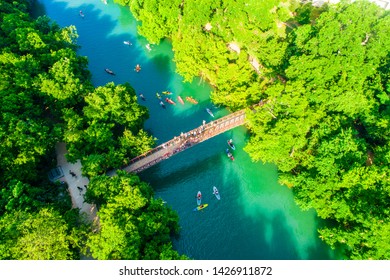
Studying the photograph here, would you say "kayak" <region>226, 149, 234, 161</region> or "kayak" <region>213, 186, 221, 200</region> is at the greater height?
"kayak" <region>226, 149, 234, 161</region>

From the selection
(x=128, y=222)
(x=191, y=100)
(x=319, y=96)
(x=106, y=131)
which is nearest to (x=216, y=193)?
(x=128, y=222)

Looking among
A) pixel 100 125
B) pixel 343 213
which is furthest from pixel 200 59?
pixel 343 213

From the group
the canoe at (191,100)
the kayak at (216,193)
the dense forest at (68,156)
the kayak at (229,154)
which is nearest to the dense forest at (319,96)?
the canoe at (191,100)

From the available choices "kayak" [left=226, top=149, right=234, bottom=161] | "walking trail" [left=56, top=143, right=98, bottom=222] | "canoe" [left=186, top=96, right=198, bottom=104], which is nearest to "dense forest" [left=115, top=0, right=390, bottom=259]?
"canoe" [left=186, top=96, right=198, bottom=104]

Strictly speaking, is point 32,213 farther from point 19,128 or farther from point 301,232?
point 301,232

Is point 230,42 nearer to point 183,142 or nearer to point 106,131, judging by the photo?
point 183,142

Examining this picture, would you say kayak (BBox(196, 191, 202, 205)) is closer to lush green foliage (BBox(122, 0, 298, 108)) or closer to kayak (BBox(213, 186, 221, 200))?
kayak (BBox(213, 186, 221, 200))

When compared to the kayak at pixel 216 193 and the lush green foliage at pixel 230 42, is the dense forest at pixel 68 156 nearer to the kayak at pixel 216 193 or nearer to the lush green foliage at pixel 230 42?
the kayak at pixel 216 193
